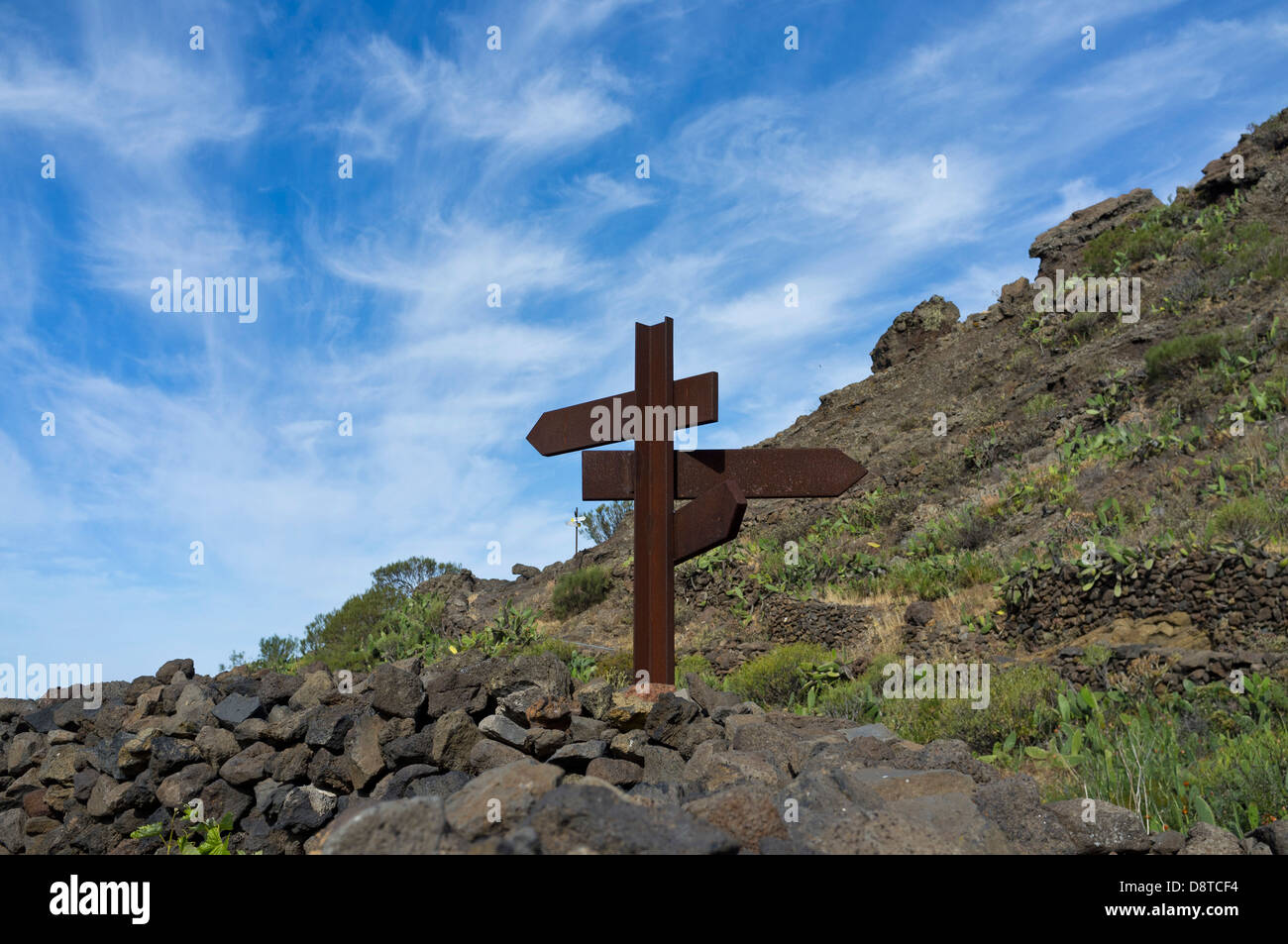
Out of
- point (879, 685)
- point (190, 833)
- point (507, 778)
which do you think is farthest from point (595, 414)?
point (879, 685)

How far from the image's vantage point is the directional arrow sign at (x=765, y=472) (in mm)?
6070

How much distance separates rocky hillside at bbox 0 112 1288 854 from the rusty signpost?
657mm

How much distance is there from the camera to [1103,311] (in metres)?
25.6

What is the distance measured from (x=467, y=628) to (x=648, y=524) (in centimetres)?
1193

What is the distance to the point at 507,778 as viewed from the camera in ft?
9.93

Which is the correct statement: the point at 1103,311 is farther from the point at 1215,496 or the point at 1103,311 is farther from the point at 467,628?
the point at 467,628

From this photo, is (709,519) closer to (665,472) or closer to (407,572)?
(665,472)

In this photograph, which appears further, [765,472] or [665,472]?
[765,472]

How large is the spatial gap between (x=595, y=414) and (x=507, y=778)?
3.53 m

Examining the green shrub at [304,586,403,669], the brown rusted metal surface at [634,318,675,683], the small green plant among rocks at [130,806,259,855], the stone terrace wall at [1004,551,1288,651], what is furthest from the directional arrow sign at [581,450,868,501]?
the green shrub at [304,586,403,669]

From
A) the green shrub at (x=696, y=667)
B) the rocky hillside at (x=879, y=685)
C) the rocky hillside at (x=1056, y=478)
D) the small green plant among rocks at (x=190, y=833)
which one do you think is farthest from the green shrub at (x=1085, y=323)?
the small green plant among rocks at (x=190, y=833)

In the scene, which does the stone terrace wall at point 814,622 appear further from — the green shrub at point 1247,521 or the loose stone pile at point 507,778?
the loose stone pile at point 507,778

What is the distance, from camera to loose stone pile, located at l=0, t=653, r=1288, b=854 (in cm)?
263

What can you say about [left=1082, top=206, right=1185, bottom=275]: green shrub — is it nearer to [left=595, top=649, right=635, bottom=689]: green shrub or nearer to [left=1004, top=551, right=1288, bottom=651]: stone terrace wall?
[left=1004, top=551, right=1288, bottom=651]: stone terrace wall
